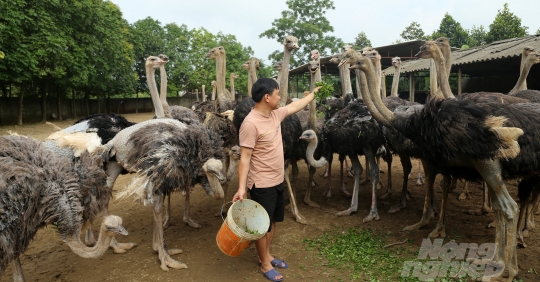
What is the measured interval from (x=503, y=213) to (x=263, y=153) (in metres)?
2.20

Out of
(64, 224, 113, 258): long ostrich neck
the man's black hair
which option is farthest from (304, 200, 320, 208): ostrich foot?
(64, 224, 113, 258): long ostrich neck

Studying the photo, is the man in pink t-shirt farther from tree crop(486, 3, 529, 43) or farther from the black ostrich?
tree crop(486, 3, 529, 43)

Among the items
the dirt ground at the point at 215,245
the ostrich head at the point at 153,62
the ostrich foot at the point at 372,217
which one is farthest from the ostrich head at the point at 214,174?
the ostrich head at the point at 153,62

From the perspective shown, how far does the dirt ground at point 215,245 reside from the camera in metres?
3.76

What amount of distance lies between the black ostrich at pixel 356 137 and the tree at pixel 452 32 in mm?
24757

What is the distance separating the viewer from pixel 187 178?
3.87m

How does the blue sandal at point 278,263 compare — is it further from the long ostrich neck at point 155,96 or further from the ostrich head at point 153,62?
the ostrich head at point 153,62

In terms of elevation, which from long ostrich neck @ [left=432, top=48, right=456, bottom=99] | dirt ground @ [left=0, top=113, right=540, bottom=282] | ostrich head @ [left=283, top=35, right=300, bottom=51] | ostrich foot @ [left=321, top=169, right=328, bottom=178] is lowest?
dirt ground @ [left=0, top=113, right=540, bottom=282]

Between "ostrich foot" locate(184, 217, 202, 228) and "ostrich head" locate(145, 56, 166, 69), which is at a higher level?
"ostrich head" locate(145, 56, 166, 69)

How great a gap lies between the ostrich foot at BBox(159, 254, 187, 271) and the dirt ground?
0.06 m

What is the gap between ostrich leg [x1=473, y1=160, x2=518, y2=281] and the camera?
3.21m

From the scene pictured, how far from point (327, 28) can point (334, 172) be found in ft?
96.7

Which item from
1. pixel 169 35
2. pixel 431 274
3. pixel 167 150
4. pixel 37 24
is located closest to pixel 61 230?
pixel 167 150

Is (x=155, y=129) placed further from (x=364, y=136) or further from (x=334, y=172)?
(x=334, y=172)
